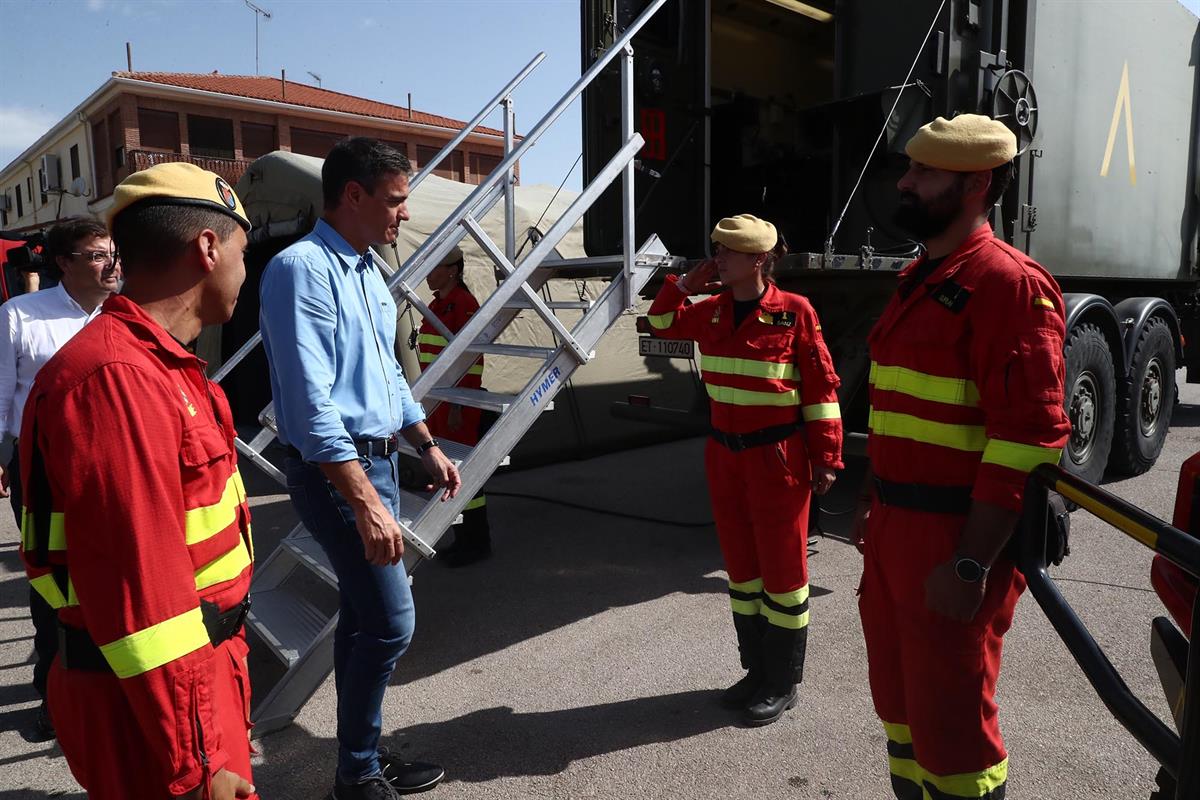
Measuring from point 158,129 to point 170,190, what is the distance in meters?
30.4

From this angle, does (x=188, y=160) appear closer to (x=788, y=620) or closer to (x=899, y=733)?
(x=788, y=620)

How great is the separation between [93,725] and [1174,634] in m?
1.85

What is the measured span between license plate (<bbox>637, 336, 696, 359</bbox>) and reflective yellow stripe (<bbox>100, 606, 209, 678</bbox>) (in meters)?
4.03

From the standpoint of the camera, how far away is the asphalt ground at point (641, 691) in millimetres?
2686

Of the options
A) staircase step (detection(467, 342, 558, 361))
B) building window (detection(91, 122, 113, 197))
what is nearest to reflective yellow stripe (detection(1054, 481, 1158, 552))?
staircase step (detection(467, 342, 558, 361))

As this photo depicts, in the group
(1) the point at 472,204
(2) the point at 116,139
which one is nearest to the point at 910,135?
(1) the point at 472,204

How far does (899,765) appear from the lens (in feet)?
6.94

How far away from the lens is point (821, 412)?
125 inches

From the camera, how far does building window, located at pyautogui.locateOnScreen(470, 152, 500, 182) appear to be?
3195cm

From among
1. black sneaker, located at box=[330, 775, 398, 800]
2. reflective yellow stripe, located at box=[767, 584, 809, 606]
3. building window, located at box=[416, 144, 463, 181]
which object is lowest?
black sneaker, located at box=[330, 775, 398, 800]

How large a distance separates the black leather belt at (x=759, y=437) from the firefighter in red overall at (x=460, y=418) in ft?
7.04

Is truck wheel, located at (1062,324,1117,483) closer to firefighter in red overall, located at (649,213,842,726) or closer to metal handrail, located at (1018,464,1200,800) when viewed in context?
firefighter in red overall, located at (649,213,842,726)

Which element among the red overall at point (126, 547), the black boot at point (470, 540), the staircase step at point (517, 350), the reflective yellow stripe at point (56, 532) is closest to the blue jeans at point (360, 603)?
the red overall at point (126, 547)

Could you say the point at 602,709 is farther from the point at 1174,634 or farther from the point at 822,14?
the point at 822,14
